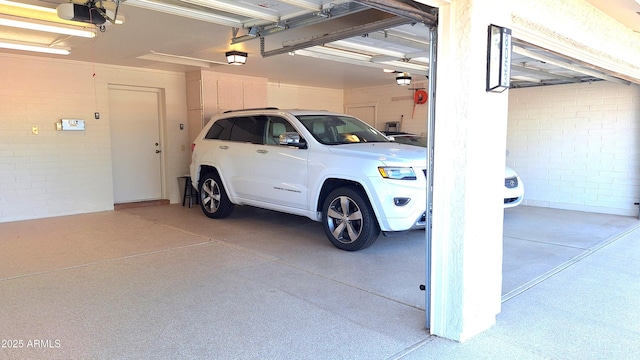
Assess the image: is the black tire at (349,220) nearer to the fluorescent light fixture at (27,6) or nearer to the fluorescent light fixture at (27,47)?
the fluorescent light fixture at (27,6)

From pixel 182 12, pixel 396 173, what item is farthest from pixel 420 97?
pixel 182 12

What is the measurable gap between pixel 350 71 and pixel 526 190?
4330mm

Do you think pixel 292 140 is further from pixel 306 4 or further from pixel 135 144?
pixel 135 144

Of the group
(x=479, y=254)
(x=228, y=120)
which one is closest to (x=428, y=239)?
(x=479, y=254)

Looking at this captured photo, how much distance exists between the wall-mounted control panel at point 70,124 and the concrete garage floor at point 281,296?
2.03m

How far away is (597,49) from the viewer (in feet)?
15.0

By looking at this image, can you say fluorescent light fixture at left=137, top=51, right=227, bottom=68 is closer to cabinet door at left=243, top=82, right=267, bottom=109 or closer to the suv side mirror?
cabinet door at left=243, top=82, right=267, bottom=109

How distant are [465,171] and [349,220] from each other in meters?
2.46

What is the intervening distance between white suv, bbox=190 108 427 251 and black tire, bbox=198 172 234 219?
17mm

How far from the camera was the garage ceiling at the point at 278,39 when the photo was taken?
4.03 m

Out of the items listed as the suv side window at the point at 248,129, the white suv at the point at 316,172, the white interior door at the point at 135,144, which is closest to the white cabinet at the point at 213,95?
the white interior door at the point at 135,144

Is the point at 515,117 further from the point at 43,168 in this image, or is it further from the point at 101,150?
the point at 43,168

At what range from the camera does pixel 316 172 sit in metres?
5.42

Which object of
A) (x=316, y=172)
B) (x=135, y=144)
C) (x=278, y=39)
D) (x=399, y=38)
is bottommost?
(x=316, y=172)
